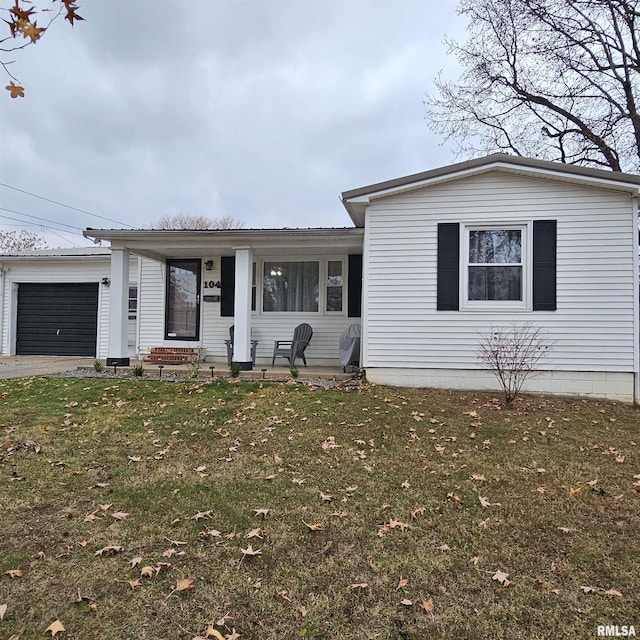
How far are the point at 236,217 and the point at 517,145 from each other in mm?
28127

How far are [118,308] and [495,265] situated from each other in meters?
7.14

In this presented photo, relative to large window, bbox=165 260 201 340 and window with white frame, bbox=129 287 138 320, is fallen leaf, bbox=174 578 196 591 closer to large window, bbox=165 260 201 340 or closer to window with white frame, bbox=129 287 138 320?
large window, bbox=165 260 201 340

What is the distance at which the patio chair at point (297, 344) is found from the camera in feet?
30.0

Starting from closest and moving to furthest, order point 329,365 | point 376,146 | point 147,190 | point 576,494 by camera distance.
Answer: point 576,494, point 329,365, point 376,146, point 147,190

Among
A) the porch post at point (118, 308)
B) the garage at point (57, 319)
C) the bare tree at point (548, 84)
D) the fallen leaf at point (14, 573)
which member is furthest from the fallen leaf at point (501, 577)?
the bare tree at point (548, 84)

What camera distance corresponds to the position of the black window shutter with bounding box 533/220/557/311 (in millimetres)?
7047

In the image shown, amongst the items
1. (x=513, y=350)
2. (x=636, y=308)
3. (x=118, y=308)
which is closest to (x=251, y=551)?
(x=513, y=350)

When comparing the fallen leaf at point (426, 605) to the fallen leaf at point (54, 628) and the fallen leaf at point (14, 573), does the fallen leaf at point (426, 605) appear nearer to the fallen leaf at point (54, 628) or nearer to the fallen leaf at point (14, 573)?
the fallen leaf at point (54, 628)

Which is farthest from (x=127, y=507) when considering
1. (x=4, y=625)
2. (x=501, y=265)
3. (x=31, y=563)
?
(x=501, y=265)

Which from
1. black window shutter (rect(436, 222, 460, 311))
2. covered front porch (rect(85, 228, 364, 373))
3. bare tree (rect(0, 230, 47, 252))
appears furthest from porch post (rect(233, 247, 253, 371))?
bare tree (rect(0, 230, 47, 252))

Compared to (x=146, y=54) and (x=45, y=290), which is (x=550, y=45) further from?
(x=45, y=290)

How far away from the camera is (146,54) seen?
1256cm

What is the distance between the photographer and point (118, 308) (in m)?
8.62

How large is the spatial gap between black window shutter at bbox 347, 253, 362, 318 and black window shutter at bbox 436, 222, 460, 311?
2422 mm
